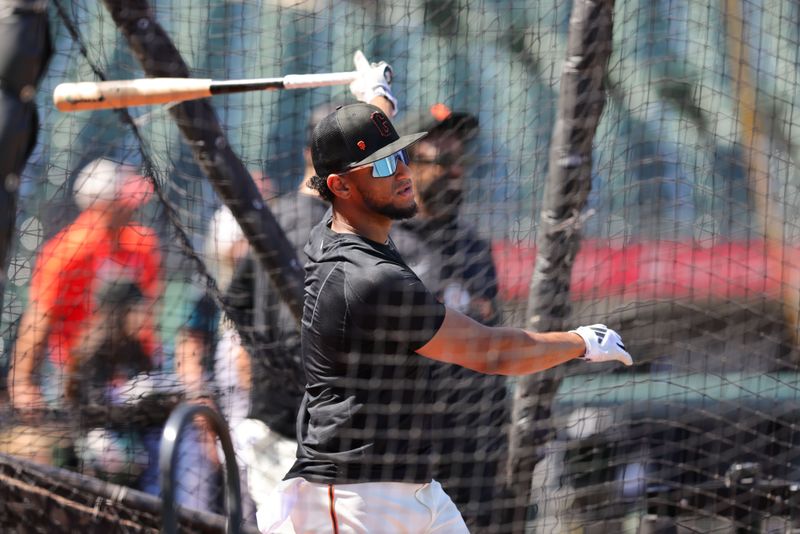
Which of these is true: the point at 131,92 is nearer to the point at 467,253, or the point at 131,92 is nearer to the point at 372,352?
the point at 372,352

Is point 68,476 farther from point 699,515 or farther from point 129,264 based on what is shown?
A: point 699,515

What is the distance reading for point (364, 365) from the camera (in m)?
2.95

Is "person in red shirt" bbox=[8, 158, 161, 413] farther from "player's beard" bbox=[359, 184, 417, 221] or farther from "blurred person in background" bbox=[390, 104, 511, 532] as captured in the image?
"player's beard" bbox=[359, 184, 417, 221]

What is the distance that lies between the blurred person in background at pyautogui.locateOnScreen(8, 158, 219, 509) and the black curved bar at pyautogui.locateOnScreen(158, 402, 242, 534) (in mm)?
1420

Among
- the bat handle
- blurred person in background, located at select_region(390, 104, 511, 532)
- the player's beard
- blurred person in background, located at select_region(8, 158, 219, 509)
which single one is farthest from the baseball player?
blurred person in background, located at select_region(8, 158, 219, 509)

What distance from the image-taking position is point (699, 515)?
13.8ft

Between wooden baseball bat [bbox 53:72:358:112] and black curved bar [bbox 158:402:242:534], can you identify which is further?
wooden baseball bat [bbox 53:72:358:112]

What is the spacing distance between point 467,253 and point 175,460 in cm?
180

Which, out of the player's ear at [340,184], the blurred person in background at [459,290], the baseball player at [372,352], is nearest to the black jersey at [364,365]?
the baseball player at [372,352]

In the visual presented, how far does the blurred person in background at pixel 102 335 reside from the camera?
416cm

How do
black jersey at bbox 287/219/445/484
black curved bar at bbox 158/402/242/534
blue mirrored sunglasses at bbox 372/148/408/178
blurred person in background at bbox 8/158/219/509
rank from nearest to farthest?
black curved bar at bbox 158/402/242/534, black jersey at bbox 287/219/445/484, blue mirrored sunglasses at bbox 372/148/408/178, blurred person in background at bbox 8/158/219/509

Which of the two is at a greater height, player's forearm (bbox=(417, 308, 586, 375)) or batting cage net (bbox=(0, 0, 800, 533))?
batting cage net (bbox=(0, 0, 800, 533))

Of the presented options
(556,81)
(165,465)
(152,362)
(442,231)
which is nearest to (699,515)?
(442,231)

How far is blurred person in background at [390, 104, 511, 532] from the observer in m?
3.92
